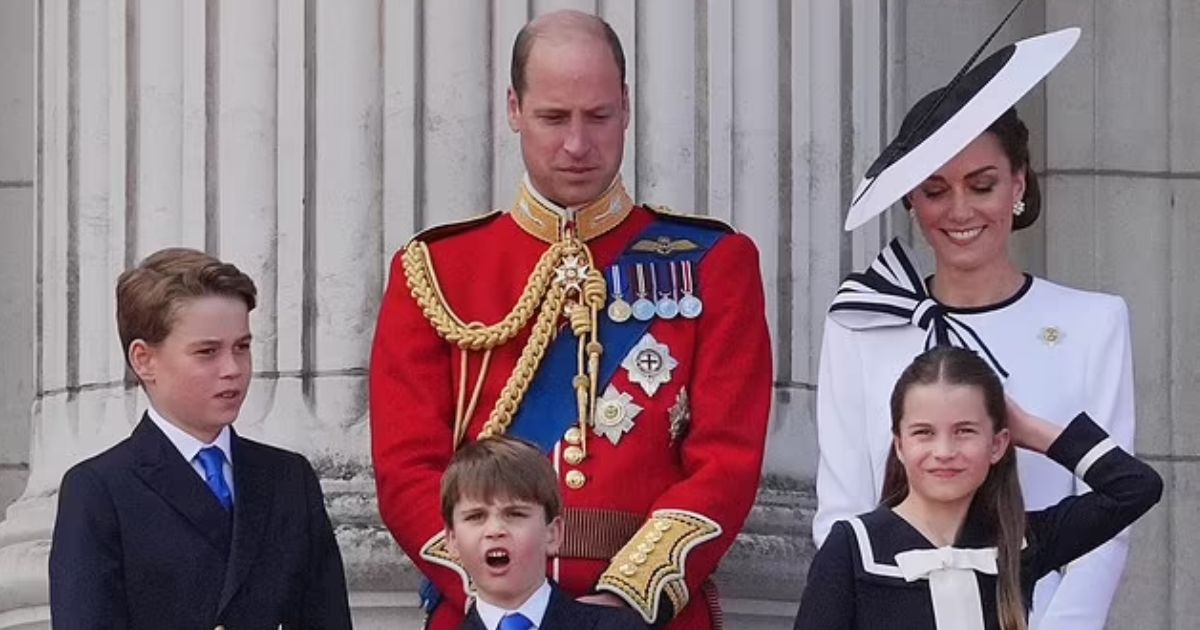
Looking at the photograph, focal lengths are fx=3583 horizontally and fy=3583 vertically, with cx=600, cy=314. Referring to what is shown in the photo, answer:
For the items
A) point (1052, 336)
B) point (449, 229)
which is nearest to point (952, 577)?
point (1052, 336)

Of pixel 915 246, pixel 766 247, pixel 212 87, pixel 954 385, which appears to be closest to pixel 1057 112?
pixel 915 246

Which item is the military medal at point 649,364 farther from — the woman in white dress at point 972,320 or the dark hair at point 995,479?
the dark hair at point 995,479

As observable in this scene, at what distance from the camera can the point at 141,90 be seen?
25.7 feet

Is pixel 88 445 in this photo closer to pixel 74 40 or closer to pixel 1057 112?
pixel 74 40

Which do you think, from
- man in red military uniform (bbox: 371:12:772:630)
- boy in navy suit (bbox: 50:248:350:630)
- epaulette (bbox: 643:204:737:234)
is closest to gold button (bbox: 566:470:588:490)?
man in red military uniform (bbox: 371:12:772:630)

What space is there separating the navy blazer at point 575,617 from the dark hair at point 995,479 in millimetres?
571

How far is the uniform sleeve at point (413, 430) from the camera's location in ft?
21.1

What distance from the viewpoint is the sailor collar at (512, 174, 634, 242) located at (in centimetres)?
672

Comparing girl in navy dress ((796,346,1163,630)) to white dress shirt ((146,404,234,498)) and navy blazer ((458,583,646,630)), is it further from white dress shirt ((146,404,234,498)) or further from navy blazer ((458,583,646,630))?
white dress shirt ((146,404,234,498))

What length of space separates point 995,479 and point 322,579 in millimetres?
1255

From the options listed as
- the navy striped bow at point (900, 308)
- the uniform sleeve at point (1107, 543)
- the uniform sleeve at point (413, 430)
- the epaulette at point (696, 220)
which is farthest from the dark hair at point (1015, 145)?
the uniform sleeve at point (413, 430)

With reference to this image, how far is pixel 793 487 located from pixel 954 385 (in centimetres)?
164

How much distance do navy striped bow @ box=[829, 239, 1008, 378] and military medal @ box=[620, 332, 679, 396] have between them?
1.06 feet

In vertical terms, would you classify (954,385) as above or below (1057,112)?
below
